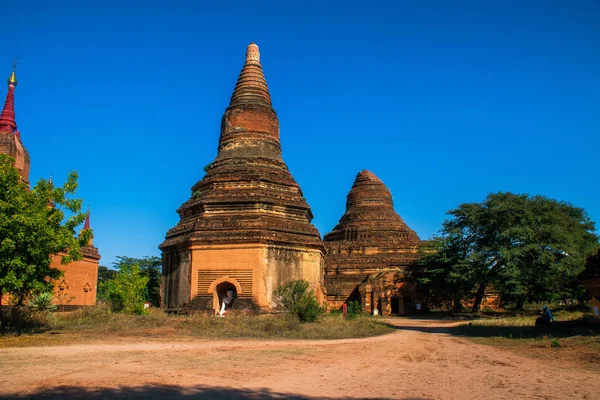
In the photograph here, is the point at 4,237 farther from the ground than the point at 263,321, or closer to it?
farther from the ground

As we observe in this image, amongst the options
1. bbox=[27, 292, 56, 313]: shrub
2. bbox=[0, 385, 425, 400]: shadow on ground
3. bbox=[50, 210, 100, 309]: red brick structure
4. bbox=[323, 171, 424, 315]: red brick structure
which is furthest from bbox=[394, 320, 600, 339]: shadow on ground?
bbox=[50, 210, 100, 309]: red brick structure

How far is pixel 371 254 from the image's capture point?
1363 inches

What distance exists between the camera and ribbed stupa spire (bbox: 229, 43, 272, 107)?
25.0 meters

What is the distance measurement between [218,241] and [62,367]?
1207cm

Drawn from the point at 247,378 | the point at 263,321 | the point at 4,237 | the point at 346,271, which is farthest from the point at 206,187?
the point at 247,378

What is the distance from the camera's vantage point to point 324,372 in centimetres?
798

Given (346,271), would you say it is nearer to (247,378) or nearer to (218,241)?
(218,241)

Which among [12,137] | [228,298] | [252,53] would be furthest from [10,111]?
[228,298]

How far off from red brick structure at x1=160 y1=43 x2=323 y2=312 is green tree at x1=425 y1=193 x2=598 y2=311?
31.8ft

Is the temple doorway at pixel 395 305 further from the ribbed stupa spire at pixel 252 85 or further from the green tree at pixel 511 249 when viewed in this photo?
the ribbed stupa spire at pixel 252 85

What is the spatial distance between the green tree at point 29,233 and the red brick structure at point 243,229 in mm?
6170

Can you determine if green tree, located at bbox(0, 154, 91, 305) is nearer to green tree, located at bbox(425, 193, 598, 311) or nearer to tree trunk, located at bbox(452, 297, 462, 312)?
green tree, located at bbox(425, 193, 598, 311)

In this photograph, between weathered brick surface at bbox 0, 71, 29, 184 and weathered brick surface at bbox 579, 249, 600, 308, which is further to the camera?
weathered brick surface at bbox 0, 71, 29, 184

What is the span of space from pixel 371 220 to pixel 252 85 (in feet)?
55.2
